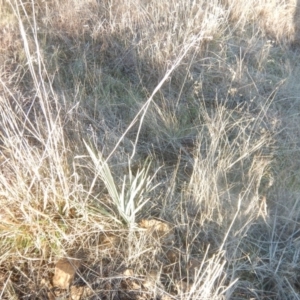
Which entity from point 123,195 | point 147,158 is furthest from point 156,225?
point 147,158

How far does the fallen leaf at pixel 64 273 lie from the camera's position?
5.84 ft

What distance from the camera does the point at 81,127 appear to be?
7.80 ft

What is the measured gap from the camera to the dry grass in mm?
1818

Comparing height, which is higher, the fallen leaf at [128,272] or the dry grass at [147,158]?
the dry grass at [147,158]

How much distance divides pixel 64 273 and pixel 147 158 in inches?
28.1

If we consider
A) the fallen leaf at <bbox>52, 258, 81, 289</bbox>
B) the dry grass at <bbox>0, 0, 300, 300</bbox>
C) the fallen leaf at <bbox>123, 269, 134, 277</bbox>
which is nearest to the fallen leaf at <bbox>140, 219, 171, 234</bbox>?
the dry grass at <bbox>0, 0, 300, 300</bbox>

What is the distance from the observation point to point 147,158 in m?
2.24

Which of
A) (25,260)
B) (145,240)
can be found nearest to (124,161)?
(145,240)

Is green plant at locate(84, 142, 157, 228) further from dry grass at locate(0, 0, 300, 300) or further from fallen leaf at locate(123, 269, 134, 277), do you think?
fallen leaf at locate(123, 269, 134, 277)

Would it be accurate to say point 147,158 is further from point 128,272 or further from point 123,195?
point 128,272

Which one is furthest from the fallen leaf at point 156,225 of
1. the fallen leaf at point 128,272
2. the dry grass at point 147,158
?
the fallen leaf at point 128,272

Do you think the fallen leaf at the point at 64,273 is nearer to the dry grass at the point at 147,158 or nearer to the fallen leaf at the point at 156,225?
the dry grass at the point at 147,158

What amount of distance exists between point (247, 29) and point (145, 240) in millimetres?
2203


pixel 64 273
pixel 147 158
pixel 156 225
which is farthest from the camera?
pixel 147 158
